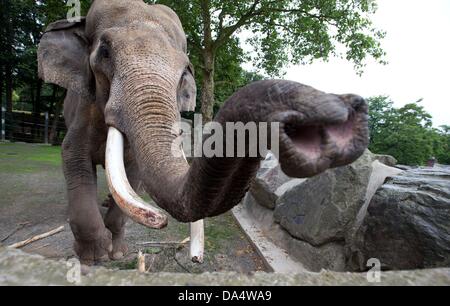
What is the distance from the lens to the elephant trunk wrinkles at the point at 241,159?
79 cm

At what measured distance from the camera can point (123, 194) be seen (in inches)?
67.0

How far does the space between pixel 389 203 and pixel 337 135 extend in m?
2.07

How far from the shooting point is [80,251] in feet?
9.99

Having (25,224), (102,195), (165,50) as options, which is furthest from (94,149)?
(102,195)

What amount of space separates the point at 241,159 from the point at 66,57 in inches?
107

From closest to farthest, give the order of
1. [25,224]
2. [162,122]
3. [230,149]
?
[230,149] < [162,122] < [25,224]

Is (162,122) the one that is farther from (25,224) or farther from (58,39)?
(25,224)

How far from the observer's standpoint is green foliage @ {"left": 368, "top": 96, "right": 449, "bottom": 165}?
1800 centimetres

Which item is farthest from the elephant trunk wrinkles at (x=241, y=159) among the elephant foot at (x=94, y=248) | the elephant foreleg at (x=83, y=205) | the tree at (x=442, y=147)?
the tree at (x=442, y=147)

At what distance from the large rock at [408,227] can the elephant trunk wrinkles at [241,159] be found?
1.72 m

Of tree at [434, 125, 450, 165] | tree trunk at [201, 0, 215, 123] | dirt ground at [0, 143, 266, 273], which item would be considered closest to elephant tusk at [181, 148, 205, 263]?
dirt ground at [0, 143, 266, 273]

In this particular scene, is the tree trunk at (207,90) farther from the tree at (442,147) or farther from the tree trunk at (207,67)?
the tree at (442,147)

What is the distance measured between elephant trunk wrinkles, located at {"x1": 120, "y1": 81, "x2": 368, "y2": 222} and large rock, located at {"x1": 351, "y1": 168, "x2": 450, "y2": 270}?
1718 mm

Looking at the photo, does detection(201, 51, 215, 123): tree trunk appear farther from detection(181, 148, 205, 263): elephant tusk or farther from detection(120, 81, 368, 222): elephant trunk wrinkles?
detection(120, 81, 368, 222): elephant trunk wrinkles
